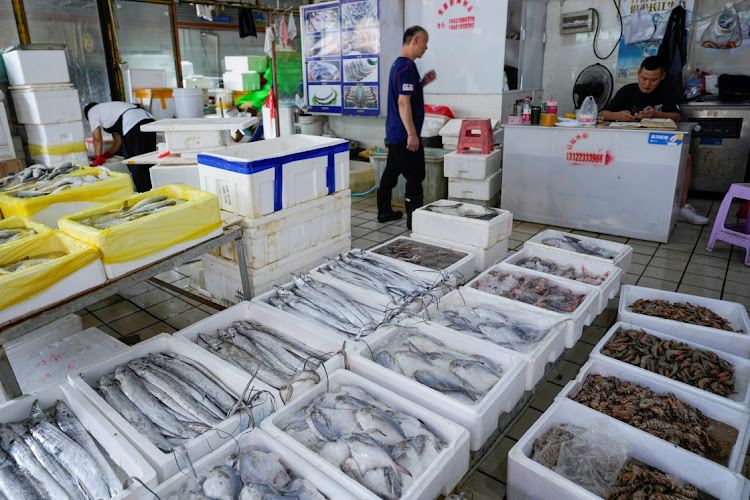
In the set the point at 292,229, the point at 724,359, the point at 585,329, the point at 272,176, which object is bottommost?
the point at 585,329

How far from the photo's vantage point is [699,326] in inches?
125

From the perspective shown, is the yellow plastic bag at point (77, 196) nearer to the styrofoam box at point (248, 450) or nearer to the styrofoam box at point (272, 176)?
the styrofoam box at point (272, 176)

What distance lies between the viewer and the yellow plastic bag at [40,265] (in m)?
2.26

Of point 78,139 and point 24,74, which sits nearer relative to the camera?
point 24,74

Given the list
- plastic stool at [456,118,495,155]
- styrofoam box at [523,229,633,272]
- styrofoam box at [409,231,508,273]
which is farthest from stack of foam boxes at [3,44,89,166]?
styrofoam box at [523,229,633,272]

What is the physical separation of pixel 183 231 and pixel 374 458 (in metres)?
1.86

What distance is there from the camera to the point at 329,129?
10125mm

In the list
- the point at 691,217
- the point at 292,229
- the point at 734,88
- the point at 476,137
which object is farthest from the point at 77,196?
the point at 734,88

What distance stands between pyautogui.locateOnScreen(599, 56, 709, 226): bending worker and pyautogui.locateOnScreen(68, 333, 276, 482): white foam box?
580 cm

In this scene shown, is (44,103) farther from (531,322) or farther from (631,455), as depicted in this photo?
(631,455)

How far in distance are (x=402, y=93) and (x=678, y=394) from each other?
424 cm

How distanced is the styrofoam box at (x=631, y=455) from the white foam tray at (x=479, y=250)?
195cm

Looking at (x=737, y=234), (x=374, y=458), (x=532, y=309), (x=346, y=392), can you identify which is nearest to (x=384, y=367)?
(x=346, y=392)

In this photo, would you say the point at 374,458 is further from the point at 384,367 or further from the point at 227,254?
the point at 227,254
